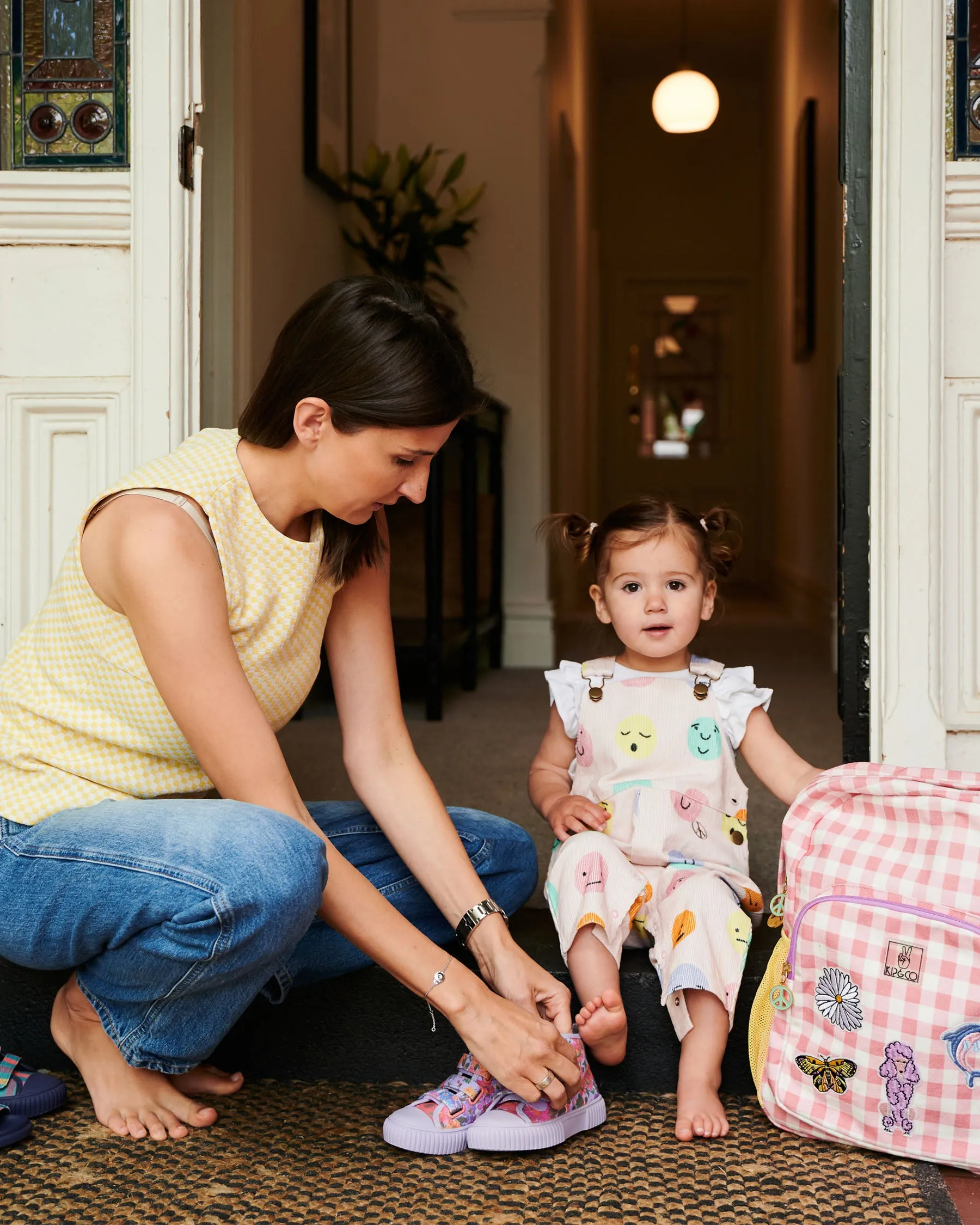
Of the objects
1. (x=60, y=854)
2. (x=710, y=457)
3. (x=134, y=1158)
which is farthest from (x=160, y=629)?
(x=710, y=457)

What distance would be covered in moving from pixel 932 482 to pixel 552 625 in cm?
310

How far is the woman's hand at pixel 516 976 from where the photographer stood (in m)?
1.30

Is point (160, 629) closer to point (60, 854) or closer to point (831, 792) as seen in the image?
Answer: point (60, 854)

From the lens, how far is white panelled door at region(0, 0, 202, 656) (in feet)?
5.58

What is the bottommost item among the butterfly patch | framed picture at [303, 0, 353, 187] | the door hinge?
the butterfly patch

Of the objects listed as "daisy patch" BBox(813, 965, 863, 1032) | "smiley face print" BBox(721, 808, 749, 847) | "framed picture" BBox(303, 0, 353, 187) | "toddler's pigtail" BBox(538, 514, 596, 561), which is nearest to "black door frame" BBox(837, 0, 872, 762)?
"smiley face print" BBox(721, 808, 749, 847)

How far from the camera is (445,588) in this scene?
150 inches

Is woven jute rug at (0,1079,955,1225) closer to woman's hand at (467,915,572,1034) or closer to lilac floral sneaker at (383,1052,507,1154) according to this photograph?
lilac floral sneaker at (383,1052,507,1154)

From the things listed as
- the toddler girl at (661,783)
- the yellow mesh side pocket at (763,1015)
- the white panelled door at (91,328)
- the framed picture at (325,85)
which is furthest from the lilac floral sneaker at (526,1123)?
the framed picture at (325,85)

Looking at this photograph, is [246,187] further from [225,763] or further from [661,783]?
[225,763]

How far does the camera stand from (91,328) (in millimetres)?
1733

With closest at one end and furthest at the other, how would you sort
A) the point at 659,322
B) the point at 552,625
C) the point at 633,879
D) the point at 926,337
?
the point at 633,879 → the point at 926,337 → the point at 552,625 → the point at 659,322

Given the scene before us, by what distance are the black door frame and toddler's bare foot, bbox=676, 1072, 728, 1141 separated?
537 millimetres

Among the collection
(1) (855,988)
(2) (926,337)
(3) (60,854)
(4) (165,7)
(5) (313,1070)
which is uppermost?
(4) (165,7)
